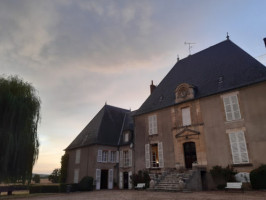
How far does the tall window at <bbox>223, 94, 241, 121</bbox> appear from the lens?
12.9 m

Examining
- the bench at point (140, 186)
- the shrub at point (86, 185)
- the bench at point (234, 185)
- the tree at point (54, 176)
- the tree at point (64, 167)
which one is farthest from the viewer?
the tree at point (54, 176)

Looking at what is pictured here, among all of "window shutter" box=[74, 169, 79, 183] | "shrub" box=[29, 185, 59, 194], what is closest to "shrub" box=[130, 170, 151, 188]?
"shrub" box=[29, 185, 59, 194]

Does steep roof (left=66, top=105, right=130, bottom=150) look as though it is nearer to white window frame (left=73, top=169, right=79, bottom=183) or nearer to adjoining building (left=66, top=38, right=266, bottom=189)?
adjoining building (left=66, top=38, right=266, bottom=189)

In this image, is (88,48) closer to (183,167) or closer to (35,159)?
(35,159)

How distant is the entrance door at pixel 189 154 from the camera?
47.4ft

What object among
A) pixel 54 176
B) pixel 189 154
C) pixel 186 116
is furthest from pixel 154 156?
pixel 54 176

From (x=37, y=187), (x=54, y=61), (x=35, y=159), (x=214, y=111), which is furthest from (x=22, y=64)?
(x=214, y=111)

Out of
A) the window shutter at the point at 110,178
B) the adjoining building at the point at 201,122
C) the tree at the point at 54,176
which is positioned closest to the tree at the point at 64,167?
the adjoining building at the point at 201,122

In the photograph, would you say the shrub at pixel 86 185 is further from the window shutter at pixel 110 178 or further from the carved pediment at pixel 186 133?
the carved pediment at pixel 186 133

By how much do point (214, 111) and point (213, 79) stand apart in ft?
9.17

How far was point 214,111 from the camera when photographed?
13883 mm

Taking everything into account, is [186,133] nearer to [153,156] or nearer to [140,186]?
[153,156]

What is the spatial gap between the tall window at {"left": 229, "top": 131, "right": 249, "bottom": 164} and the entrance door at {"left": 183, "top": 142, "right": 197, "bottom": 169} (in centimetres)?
275

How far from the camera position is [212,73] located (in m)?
16.0
